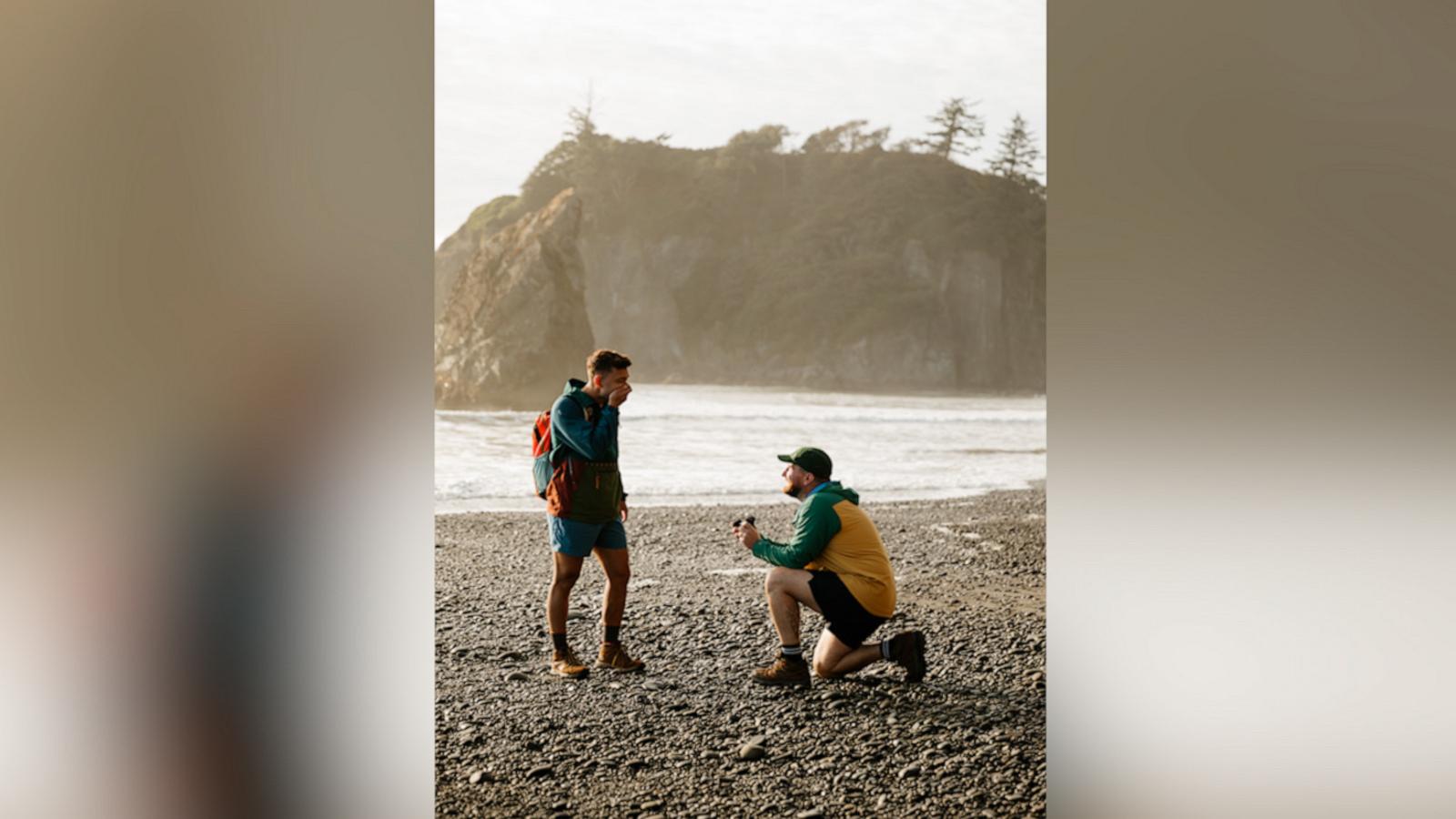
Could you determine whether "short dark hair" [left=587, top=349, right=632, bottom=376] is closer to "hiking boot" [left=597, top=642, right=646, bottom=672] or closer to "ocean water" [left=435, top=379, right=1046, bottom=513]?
"hiking boot" [left=597, top=642, right=646, bottom=672]

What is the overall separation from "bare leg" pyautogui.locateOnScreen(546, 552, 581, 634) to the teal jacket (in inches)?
6.1

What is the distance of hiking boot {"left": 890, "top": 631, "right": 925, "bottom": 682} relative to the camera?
4.04m

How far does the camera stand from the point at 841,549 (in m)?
3.86

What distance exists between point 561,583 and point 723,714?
74 cm

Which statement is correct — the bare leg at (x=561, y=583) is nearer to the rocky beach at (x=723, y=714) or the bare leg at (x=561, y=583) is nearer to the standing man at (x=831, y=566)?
the rocky beach at (x=723, y=714)
